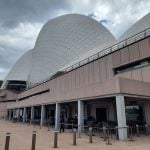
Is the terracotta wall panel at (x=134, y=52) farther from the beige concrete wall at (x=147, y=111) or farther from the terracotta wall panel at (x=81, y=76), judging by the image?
the terracotta wall panel at (x=81, y=76)

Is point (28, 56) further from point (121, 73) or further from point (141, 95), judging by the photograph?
point (141, 95)

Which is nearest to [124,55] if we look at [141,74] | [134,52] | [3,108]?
[134,52]

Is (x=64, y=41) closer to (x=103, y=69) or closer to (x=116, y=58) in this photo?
(x=103, y=69)

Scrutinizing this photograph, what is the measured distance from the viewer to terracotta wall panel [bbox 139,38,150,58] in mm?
13785

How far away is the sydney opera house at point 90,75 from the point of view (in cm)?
1225

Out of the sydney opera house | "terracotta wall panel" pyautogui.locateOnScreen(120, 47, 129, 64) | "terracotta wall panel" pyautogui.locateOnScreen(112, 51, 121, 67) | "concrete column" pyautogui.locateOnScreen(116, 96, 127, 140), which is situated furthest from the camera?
"terracotta wall panel" pyautogui.locateOnScreen(112, 51, 121, 67)

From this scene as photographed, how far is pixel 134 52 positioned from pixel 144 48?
3.32 feet

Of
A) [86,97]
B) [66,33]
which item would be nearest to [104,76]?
[86,97]

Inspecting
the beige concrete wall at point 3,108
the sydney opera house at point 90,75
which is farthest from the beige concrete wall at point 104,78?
the beige concrete wall at point 3,108

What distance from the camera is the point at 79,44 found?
34.6 m

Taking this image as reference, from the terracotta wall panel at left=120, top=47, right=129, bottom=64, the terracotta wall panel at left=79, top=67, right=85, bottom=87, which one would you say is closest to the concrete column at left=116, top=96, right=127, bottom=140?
the terracotta wall panel at left=120, top=47, right=129, bottom=64

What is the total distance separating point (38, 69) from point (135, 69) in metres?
28.7

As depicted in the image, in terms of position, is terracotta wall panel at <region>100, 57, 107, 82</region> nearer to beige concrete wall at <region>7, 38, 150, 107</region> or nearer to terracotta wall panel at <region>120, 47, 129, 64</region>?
beige concrete wall at <region>7, 38, 150, 107</region>

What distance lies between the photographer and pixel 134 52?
49.1 feet
